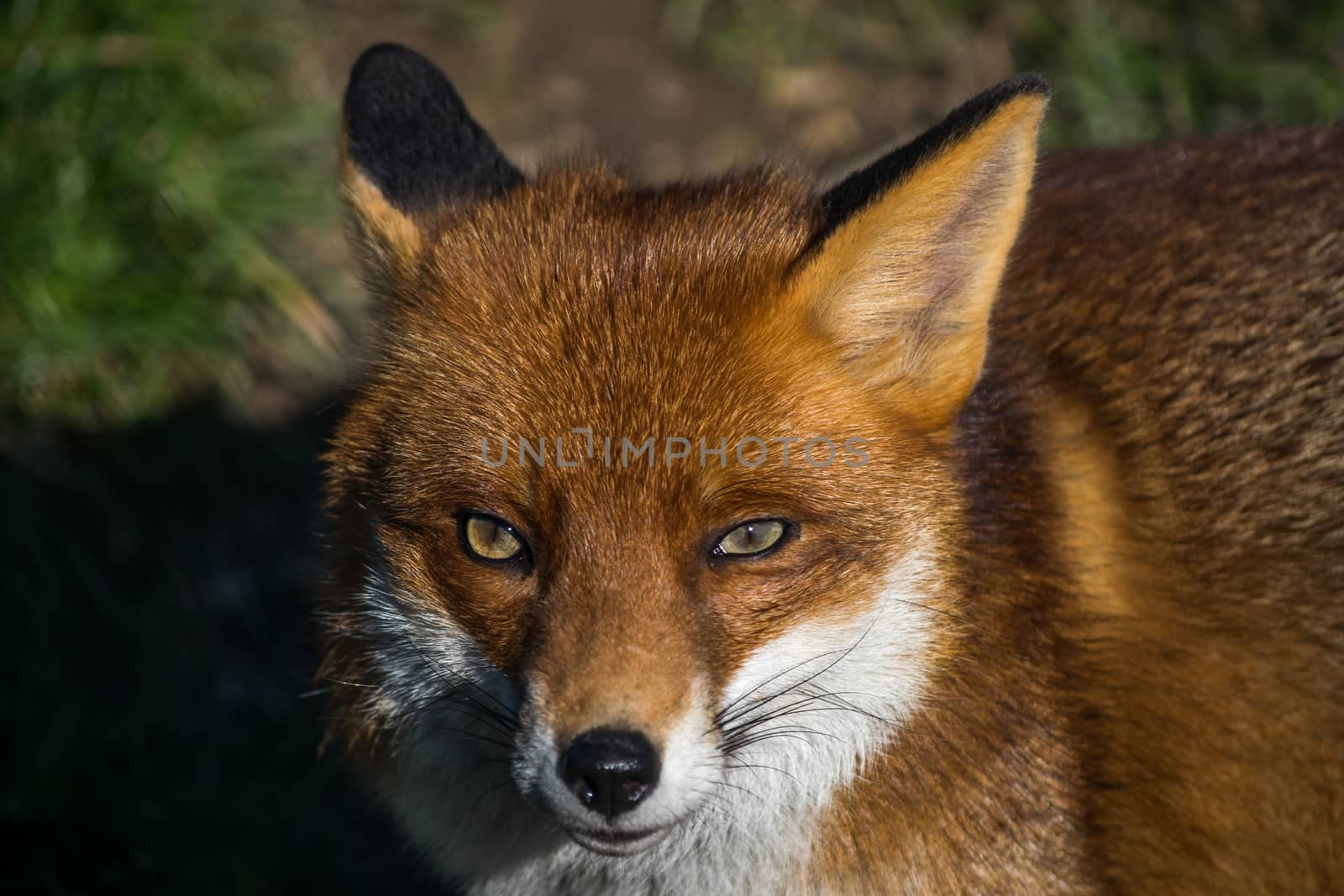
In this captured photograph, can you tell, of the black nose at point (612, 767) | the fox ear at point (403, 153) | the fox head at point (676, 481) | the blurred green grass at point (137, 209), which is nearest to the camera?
the black nose at point (612, 767)

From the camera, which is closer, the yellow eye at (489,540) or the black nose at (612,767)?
the black nose at (612,767)

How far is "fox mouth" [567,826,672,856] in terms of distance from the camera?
7.75 ft

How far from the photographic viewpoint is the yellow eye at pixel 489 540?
2445 mm

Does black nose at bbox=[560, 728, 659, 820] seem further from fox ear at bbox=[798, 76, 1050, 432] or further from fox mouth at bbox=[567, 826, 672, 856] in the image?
fox ear at bbox=[798, 76, 1050, 432]

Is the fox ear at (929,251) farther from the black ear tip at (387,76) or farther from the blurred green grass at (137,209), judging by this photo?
the blurred green grass at (137,209)

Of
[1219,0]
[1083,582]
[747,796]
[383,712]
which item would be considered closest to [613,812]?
[747,796]

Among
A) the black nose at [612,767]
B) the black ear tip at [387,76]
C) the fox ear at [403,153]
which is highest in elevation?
the black ear tip at [387,76]

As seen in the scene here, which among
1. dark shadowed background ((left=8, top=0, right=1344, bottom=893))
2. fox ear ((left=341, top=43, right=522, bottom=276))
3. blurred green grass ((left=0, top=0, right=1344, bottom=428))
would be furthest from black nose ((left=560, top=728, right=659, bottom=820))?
blurred green grass ((left=0, top=0, right=1344, bottom=428))

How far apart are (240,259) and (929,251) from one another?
3.32 meters

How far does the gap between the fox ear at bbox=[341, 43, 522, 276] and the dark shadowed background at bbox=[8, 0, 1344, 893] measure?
0.82 metres

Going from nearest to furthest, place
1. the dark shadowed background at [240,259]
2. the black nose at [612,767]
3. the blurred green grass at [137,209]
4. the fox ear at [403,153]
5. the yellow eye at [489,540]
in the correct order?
the black nose at [612,767], the yellow eye at [489,540], the fox ear at [403,153], the dark shadowed background at [240,259], the blurred green grass at [137,209]

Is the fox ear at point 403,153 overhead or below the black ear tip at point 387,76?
below

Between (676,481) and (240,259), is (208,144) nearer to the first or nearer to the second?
(240,259)

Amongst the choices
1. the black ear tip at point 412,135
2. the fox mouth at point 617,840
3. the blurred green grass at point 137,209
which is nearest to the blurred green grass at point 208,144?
the blurred green grass at point 137,209
